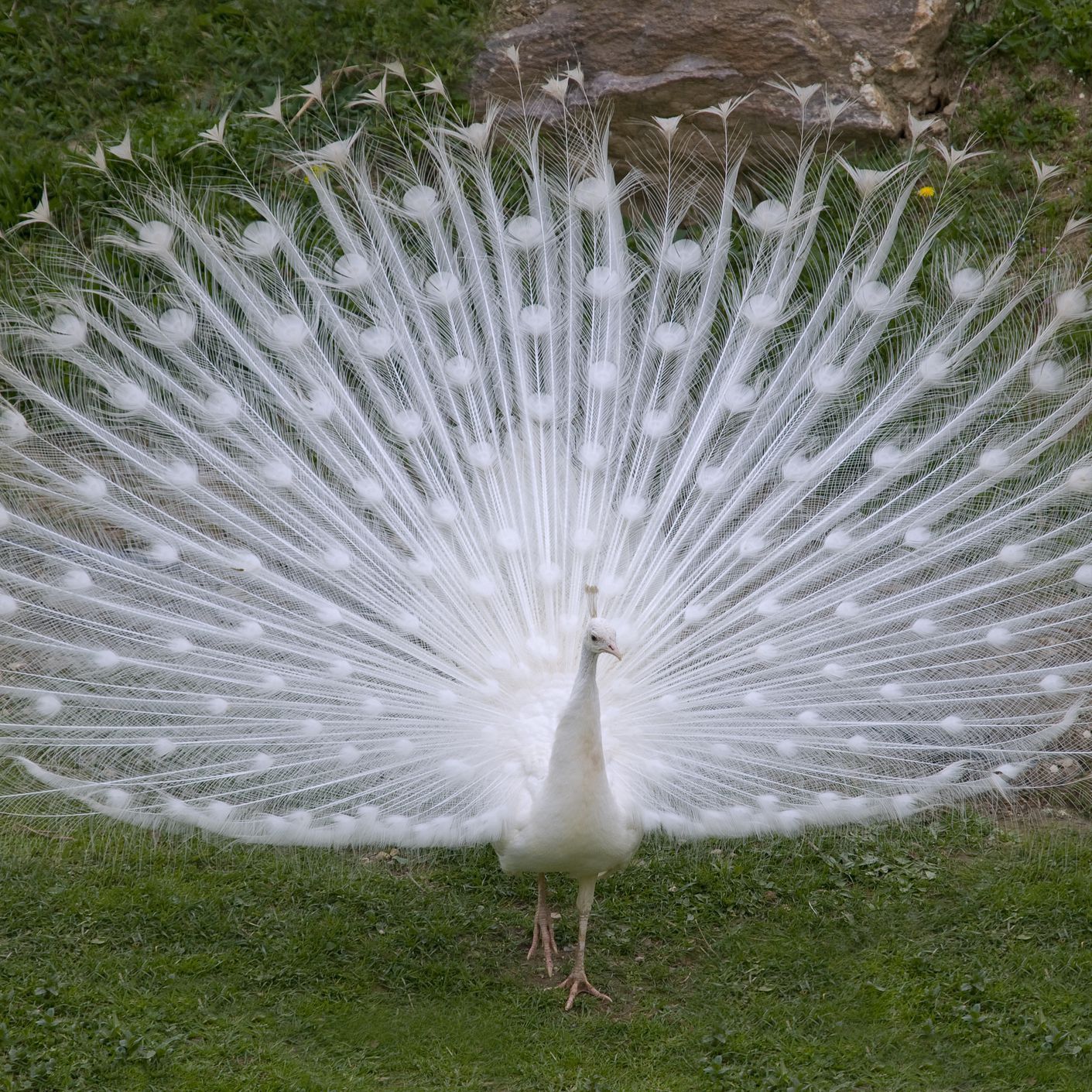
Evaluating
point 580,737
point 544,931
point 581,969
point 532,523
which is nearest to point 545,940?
point 544,931

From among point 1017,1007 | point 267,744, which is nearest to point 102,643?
point 267,744

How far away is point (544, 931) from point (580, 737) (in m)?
1.17

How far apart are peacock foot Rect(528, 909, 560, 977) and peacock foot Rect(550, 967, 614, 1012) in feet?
0.40

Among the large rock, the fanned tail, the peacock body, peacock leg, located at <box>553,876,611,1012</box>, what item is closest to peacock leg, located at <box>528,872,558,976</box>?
peacock leg, located at <box>553,876,611,1012</box>

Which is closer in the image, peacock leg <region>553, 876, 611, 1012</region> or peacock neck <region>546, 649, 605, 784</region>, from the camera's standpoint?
peacock neck <region>546, 649, 605, 784</region>

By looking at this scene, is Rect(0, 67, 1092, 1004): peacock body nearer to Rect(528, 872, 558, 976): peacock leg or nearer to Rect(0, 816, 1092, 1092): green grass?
Rect(528, 872, 558, 976): peacock leg

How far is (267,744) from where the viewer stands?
4625 mm

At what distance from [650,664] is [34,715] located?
1.99m

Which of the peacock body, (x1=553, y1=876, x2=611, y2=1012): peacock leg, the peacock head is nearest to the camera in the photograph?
the peacock head

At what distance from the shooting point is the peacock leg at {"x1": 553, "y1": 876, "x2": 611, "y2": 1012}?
4.88 meters

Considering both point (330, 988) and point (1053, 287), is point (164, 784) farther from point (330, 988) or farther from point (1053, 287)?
point (1053, 287)

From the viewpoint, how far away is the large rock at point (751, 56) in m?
7.46

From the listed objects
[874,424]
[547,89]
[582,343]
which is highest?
[547,89]

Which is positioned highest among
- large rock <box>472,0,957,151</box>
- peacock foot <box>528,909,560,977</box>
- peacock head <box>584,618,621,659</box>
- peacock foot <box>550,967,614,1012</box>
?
large rock <box>472,0,957,151</box>
